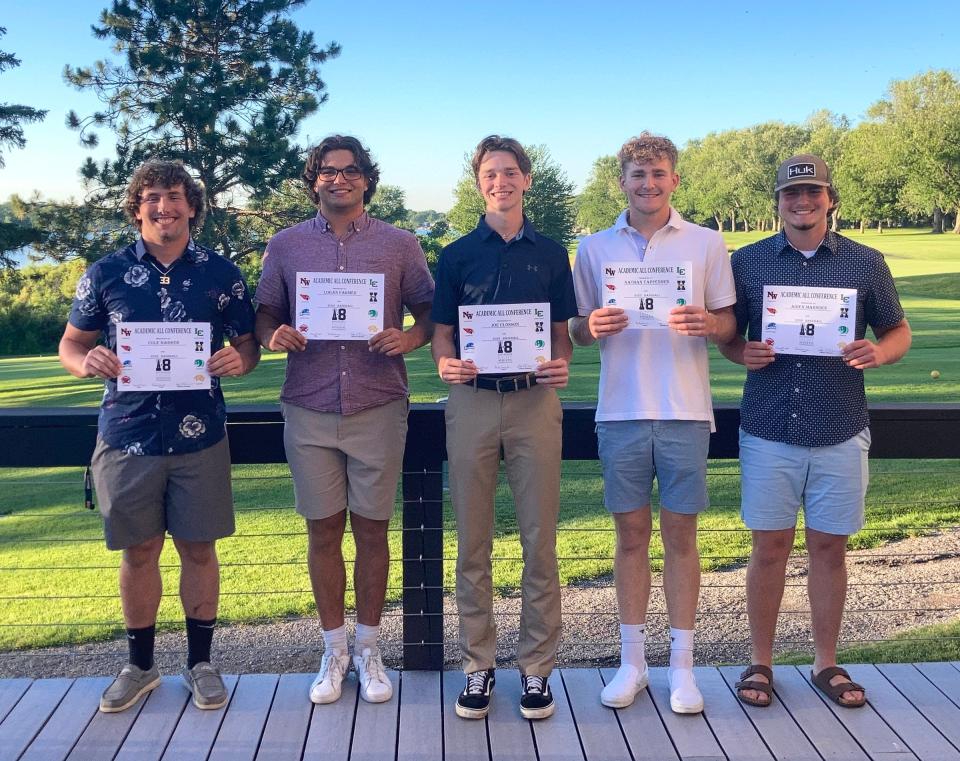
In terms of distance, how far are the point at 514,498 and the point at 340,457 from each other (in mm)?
572

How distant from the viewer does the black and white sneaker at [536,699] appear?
287cm

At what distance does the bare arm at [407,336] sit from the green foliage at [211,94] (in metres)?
29.9

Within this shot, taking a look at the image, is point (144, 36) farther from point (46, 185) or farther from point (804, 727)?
point (804, 727)

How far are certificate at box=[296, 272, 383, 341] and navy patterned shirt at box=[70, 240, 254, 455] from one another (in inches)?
11.4

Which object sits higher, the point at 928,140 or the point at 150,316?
the point at 928,140

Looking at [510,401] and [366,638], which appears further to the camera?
[366,638]

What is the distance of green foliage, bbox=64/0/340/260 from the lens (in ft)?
107

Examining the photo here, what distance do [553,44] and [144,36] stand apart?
47.6 metres

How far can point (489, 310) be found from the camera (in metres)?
2.81

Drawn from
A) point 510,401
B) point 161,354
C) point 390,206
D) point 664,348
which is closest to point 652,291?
point 664,348

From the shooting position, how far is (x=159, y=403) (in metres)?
2.88

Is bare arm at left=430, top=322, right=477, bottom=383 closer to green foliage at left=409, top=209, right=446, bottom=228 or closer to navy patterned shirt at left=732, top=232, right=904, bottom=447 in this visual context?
navy patterned shirt at left=732, top=232, right=904, bottom=447

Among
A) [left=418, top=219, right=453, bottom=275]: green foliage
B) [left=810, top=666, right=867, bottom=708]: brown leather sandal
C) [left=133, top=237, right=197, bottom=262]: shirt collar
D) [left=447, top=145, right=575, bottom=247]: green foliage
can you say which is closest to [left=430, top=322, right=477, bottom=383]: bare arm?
[left=133, top=237, right=197, bottom=262]: shirt collar

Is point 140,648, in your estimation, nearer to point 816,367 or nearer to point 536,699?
point 536,699
